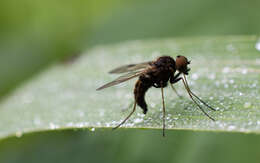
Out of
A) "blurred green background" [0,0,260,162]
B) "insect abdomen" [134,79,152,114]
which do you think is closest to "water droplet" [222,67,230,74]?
"blurred green background" [0,0,260,162]

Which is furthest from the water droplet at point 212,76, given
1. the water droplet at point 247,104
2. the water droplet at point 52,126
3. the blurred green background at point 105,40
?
the water droplet at point 52,126

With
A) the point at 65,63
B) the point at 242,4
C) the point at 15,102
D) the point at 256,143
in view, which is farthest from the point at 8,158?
the point at 242,4

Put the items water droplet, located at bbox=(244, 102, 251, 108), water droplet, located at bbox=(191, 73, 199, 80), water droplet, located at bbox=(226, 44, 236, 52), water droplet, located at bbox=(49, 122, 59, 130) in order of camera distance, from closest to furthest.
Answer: water droplet, located at bbox=(244, 102, 251, 108)
water droplet, located at bbox=(49, 122, 59, 130)
water droplet, located at bbox=(191, 73, 199, 80)
water droplet, located at bbox=(226, 44, 236, 52)

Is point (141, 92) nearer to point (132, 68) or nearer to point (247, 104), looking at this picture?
point (132, 68)

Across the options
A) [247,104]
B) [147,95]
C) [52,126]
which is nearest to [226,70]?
[247,104]

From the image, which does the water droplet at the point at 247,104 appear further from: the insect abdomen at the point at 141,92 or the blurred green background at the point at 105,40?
the insect abdomen at the point at 141,92

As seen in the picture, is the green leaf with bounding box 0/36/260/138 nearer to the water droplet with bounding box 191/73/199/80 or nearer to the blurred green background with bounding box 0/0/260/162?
the water droplet with bounding box 191/73/199/80
